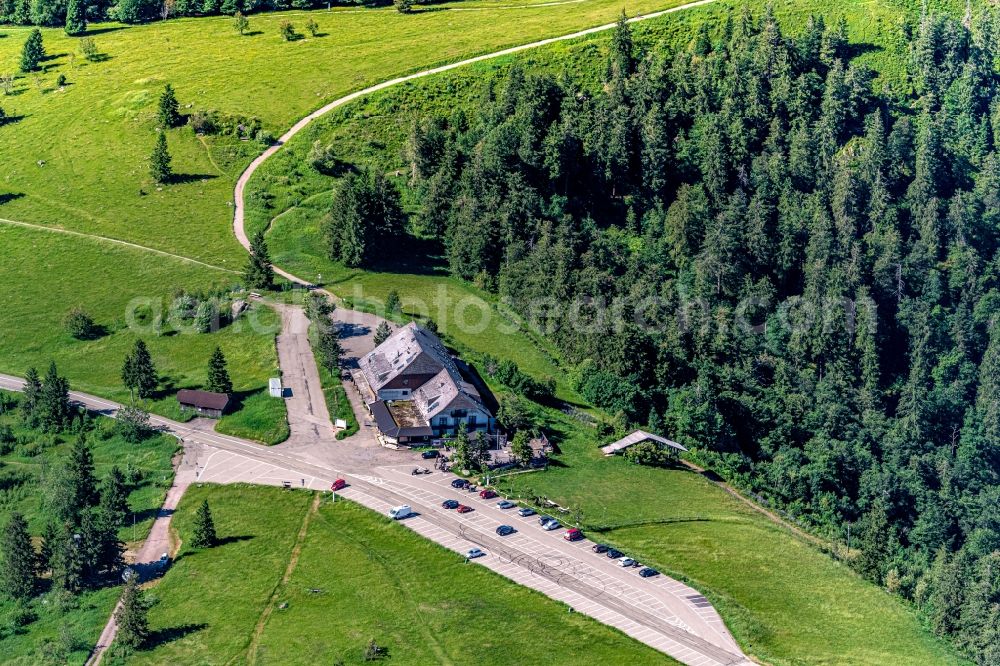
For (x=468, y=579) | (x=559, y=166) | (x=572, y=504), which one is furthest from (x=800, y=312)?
(x=468, y=579)

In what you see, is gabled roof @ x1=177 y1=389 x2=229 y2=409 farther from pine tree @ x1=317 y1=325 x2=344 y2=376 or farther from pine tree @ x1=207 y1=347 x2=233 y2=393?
pine tree @ x1=317 y1=325 x2=344 y2=376

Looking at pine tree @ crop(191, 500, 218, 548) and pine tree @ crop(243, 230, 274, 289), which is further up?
pine tree @ crop(243, 230, 274, 289)

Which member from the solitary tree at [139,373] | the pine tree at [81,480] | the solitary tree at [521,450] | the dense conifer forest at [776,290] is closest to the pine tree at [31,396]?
the solitary tree at [139,373]

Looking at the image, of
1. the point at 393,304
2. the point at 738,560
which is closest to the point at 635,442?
the point at 738,560

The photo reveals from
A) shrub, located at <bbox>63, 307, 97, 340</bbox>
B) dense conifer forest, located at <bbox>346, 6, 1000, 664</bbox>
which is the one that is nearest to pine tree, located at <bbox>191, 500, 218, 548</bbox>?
dense conifer forest, located at <bbox>346, 6, 1000, 664</bbox>

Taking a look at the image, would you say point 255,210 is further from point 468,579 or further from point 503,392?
point 468,579

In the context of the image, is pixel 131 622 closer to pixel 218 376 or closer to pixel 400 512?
pixel 400 512

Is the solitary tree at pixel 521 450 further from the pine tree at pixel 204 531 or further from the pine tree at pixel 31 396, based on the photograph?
the pine tree at pixel 31 396
